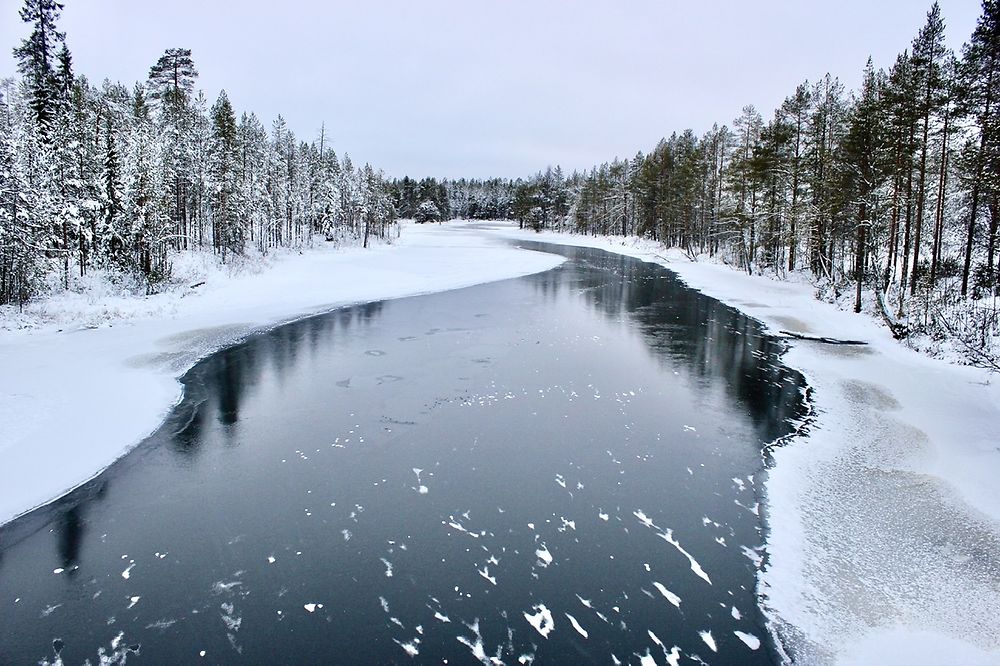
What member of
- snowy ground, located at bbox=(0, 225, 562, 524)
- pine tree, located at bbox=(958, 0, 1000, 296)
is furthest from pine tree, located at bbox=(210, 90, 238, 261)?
pine tree, located at bbox=(958, 0, 1000, 296)

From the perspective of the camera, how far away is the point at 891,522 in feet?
28.0

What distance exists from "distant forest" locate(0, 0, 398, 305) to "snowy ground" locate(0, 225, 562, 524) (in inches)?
104

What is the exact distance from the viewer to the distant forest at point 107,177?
21.5 m

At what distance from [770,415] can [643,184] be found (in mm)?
65786

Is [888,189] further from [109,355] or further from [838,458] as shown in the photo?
[109,355]

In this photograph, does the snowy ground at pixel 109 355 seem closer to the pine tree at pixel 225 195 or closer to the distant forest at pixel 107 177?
the distant forest at pixel 107 177

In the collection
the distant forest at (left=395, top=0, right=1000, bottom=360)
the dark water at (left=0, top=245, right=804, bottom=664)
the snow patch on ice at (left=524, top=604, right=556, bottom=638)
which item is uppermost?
the distant forest at (left=395, top=0, right=1000, bottom=360)

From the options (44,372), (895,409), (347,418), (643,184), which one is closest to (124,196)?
(44,372)

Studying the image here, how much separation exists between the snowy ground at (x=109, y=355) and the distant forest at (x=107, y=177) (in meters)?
2.63

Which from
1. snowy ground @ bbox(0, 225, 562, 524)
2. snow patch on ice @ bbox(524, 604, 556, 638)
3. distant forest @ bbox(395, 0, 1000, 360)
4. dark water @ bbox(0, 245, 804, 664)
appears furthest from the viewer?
distant forest @ bbox(395, 0, 1000, 360)

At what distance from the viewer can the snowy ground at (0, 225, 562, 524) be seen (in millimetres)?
10367

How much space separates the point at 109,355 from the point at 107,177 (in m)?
15.5

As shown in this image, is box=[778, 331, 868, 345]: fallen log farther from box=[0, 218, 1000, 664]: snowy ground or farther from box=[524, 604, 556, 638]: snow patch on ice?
box=[524, 604, 556, 638]: snow patch on ice

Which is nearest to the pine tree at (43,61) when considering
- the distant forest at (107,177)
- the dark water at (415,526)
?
the distant forest at (107,177)
